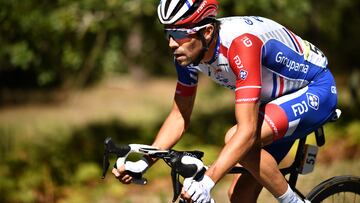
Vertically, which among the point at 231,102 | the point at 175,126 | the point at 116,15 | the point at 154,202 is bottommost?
the point at 231,102

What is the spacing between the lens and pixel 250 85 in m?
4.11

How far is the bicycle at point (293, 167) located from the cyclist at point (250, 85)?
8cm

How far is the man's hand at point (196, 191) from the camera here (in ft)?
12.7

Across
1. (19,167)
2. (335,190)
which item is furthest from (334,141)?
(335,190)

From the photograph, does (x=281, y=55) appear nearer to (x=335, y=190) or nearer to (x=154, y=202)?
(x=335, y=190)

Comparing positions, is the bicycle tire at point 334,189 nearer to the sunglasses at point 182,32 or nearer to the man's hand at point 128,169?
the man's hand at point 128,169

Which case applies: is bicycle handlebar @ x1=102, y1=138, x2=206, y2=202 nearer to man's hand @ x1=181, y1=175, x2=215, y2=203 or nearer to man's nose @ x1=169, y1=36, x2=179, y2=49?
man's hand @ x1=181, y1=175, x2=215, y2=203

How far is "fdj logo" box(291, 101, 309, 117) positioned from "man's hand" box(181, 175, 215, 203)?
0.83 m

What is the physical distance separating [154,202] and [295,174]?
4131mm

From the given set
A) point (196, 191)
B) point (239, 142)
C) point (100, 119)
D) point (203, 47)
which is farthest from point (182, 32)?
point (100, 119)

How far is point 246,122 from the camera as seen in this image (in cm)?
405

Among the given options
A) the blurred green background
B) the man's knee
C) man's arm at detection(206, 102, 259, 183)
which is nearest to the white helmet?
man's arm at detection(206, 102, 259, 183)

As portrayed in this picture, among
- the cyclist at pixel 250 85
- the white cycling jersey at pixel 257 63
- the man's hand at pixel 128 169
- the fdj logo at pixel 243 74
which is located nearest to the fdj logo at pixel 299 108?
the cyclist at pixel 250 85

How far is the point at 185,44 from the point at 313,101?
0.91 meters
